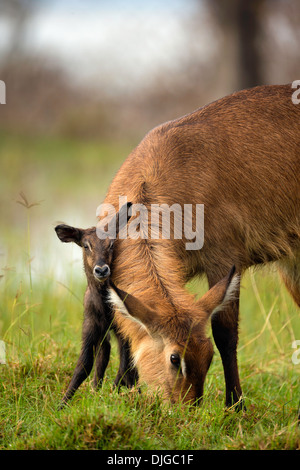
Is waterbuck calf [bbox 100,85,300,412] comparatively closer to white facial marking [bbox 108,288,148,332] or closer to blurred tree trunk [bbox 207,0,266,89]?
white facial marking [bbox 108,288,148,332]

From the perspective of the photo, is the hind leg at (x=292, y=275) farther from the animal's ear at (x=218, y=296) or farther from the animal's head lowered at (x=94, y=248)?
the animal's head lowered at (x=94, y=248)

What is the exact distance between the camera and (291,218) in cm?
618

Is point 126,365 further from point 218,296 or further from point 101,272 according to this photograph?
point 218,296

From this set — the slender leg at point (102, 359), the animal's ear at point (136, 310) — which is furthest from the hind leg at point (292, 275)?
the animal's ear at point (136, 310)

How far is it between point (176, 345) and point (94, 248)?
1120 mm

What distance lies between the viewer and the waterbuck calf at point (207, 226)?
15.6 ft

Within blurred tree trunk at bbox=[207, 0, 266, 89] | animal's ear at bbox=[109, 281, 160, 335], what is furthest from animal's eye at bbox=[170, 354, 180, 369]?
blurred tree trunk at bbox=[207, 0, 266, 89]

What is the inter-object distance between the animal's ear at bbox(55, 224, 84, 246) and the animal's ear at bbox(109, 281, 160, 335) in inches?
41.4

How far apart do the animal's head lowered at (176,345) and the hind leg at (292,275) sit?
6.21 ft

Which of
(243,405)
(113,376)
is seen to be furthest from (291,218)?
(113,376)

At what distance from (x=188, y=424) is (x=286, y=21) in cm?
1321

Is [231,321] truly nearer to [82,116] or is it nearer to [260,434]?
[260,434]

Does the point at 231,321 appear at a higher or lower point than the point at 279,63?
lower

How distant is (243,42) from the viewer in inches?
618
